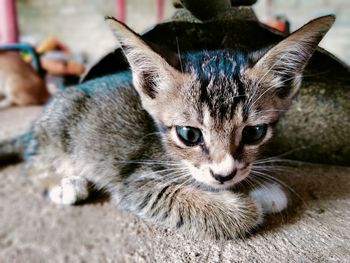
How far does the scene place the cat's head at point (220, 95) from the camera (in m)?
0.95

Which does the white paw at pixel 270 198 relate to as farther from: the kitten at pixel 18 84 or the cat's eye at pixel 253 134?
the kitten at pixel 18 84

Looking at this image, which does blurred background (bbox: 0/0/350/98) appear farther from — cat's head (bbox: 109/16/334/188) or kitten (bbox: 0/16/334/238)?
cat's head (bbox: 109/16/334/188)

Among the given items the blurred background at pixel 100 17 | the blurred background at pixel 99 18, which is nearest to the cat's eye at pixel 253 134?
the blurred background at pixel 99 18

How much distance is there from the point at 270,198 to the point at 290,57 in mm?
387

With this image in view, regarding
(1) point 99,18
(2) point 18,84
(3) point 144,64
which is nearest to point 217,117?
(3) point 144,64

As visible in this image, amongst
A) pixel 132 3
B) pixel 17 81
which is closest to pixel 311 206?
pixel 17 81

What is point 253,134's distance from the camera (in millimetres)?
1008

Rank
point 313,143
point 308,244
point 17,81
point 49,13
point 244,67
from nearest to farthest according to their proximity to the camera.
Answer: point 308,244 → point 244,67 → point 313,143 → point 17,81 → point 49,13

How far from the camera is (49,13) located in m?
4.93

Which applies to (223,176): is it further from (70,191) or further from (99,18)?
(99,18)

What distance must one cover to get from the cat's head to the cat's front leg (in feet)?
0.24

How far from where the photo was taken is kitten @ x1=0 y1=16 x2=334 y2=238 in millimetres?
958

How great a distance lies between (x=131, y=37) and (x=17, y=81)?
1.69 m

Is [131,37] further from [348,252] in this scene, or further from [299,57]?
[348,252]
